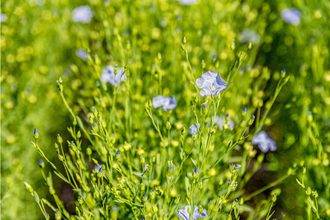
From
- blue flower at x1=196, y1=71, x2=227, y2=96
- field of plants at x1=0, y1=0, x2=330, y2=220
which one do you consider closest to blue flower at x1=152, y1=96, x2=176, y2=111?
field of plants at x1=0, y1=0, x2=330, y2=220

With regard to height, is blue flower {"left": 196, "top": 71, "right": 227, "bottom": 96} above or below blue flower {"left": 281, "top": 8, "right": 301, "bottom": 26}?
above

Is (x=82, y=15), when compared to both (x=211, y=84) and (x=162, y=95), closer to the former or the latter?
(x=162, y=95)

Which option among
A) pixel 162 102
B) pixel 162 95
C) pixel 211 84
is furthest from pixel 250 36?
pixel 211 84

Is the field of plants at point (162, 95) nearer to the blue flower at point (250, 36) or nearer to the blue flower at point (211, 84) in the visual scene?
the blue flower at point (250, 36)

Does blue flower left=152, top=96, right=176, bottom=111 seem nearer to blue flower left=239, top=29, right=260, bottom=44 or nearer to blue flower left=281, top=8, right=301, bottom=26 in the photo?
blue flower left=239, top=29, right=260, bottom=44

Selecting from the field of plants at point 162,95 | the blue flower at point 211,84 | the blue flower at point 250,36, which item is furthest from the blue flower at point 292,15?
the blue flower at point 211,84
